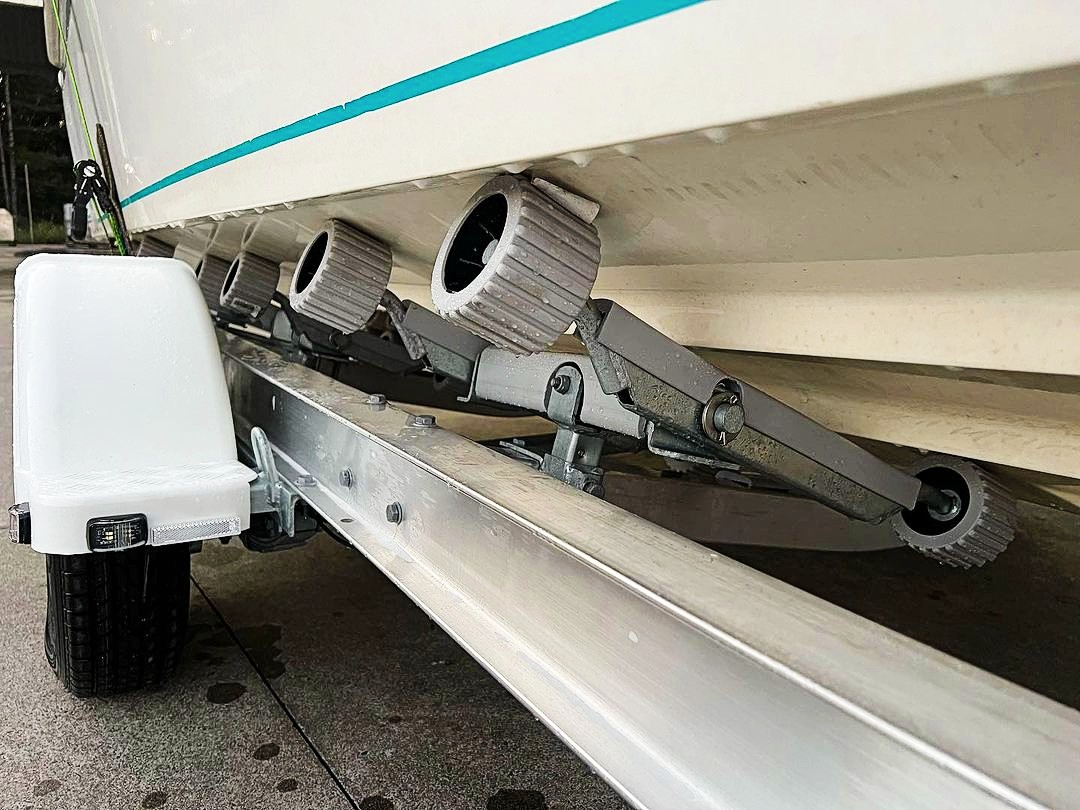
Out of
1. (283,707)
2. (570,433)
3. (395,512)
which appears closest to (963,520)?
(570,433)

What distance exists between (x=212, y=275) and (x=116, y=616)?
5.97 feet

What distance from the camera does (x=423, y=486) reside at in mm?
1273

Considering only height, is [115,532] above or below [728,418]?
below

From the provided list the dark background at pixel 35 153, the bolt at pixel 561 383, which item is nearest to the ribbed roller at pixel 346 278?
the bolt at pixel 561 383

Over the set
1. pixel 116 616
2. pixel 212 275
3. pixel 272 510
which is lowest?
pixel 116 616

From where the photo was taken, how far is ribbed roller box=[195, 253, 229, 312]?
326 centimetres

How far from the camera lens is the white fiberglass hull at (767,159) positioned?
632 millimetres

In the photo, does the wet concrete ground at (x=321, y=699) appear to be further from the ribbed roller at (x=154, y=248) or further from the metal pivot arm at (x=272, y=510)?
the ribbed roller at (x=154, y=248)

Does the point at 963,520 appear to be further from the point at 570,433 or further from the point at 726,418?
the point at 570,433

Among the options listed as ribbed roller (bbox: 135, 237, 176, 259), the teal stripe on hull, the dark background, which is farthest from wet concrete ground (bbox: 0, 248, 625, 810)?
the dark background

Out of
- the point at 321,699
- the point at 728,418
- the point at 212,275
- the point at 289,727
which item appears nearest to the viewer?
the point at 728,418

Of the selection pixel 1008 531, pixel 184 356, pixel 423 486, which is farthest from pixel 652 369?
pixel 184 356

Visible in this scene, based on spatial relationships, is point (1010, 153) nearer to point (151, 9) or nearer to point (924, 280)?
point (924, 280)

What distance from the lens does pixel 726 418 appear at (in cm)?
130
